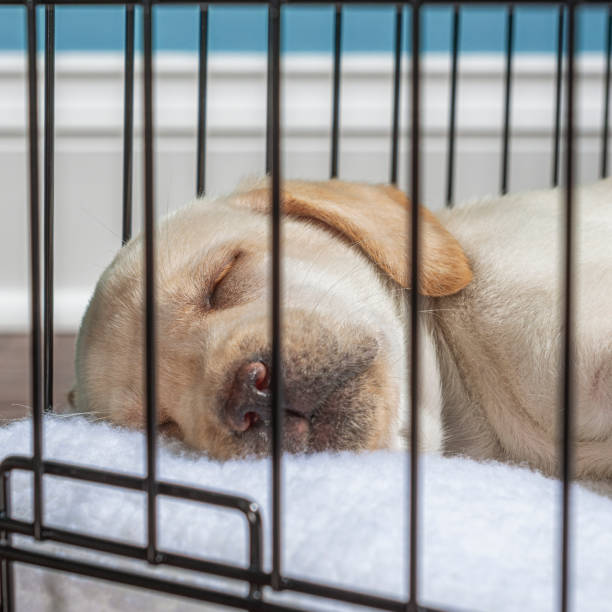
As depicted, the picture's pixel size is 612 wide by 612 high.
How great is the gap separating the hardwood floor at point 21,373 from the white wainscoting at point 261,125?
25cm

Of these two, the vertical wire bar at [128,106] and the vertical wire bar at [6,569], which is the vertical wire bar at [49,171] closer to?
the vertical wire bar at [128,106]

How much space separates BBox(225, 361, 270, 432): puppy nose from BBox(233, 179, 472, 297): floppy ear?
1.17ft

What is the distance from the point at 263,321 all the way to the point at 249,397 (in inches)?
5.6

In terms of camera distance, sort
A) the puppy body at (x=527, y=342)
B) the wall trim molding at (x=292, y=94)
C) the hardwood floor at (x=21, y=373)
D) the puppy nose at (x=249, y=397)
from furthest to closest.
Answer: the wall trim molding at (x=292, y=94) → the hardwood floor at (x=21, y=373) → the puppy body at (x=527, y=342) → the puppy nose at (x=249, y=397)

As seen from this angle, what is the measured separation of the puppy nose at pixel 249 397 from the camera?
3.64 feet

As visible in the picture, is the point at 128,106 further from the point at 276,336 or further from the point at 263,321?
the point at 276,336

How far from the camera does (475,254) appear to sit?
145cm

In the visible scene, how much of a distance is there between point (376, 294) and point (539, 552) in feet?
1.94

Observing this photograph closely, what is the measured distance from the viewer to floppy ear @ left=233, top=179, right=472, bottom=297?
135 cm

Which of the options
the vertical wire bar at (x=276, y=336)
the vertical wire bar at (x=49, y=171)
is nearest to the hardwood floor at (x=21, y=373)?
the vertical wire bar at (x=49, y=171)

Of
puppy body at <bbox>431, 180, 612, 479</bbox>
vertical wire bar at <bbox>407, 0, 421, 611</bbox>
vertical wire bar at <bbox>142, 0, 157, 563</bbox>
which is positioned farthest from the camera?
puppy body at <bbox>431, 180, 612, 479</bbox>

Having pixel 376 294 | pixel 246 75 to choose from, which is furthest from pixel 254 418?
pixel 246 75

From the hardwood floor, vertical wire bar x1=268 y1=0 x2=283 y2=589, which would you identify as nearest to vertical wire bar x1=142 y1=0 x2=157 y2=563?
vertical wire bar x1=268 y1=0 x2=283 y2=589

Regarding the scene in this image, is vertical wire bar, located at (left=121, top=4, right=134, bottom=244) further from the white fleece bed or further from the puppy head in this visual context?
the white fleece bed
